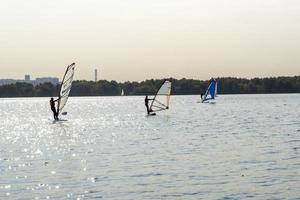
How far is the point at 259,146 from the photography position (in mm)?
38469

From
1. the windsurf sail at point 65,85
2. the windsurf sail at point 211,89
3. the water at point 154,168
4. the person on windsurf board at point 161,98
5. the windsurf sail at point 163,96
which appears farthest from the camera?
the windsurf sail at point 211,89

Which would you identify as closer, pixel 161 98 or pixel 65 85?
pixel 65 85

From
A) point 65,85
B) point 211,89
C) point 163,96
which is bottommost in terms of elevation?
point 163,96

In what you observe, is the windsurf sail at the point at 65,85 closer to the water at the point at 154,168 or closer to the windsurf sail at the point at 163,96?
the windsurf sail at the point at 163,96

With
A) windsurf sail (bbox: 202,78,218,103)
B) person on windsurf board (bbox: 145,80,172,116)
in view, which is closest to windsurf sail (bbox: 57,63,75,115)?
person on windsurf board (bbox: 145,80,172,116)

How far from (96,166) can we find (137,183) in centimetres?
590

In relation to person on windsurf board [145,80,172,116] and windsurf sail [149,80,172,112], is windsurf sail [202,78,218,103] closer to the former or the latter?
person on windsurf board [145,80,172,116]

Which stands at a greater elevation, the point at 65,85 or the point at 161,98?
the point at 65,85

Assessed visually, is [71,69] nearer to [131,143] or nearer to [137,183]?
[131,143]

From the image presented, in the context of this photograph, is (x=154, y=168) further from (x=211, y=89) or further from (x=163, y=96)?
(x=211, y=89)

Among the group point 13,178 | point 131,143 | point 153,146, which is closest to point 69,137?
point 131,143

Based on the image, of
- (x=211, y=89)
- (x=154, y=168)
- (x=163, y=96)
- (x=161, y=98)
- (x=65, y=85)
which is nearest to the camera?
(x=154, y=168)

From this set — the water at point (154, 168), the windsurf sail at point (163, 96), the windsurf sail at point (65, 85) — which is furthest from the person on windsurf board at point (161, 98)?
the water at point (154, 168)

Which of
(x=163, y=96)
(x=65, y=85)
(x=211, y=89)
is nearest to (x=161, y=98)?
(x=163, y=96)
